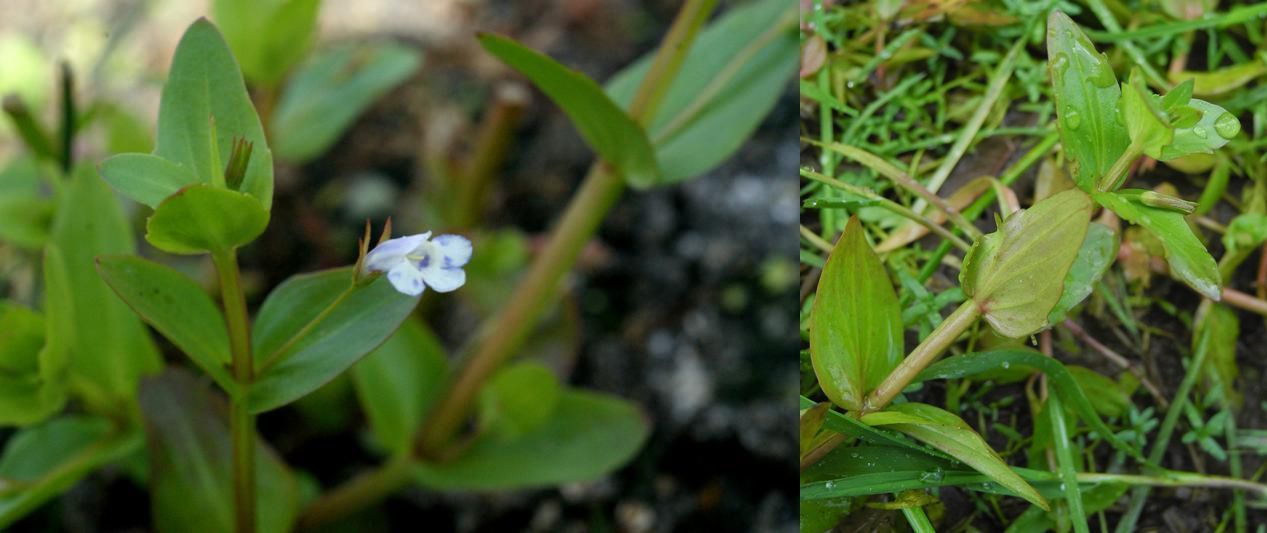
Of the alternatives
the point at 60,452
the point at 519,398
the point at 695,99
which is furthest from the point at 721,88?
the point at 60,452

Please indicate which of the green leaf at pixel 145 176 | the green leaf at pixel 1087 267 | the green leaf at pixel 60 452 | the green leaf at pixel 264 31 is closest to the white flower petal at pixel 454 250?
the green leaf at pixel 145 176

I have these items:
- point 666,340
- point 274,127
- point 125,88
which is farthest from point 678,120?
point 125,88

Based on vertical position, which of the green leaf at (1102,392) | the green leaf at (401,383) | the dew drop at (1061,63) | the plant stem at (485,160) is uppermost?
the dew drop at (1061,63)

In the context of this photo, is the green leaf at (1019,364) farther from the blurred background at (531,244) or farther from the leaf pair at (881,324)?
the blurred background at (531,244)

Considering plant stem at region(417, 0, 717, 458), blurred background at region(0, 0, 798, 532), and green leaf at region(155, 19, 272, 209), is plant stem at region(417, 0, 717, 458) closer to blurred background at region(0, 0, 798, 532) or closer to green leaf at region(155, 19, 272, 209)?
blurred background at region(0, 0, 798, 532)

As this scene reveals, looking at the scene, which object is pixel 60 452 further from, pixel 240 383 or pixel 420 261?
pixel 420 261

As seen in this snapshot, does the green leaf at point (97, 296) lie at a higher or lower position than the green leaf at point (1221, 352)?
higher

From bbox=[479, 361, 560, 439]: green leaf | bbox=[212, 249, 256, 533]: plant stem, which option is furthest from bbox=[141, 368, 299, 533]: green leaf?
bbox=[479, 361, 560, 439]: green leaf

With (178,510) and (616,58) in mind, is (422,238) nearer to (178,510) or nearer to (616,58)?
(178,510)

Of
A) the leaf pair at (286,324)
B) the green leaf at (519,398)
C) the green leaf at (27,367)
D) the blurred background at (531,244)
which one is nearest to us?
the leaf pair at (286,324)
